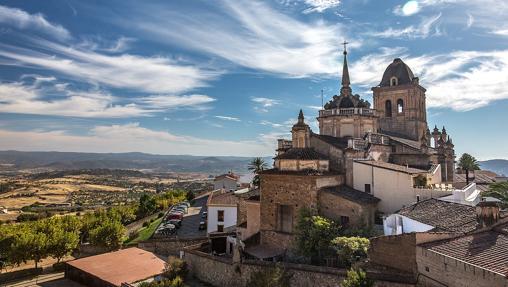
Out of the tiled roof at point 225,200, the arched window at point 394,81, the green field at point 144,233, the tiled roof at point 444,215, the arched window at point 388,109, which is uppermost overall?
the arched window at point 394,81

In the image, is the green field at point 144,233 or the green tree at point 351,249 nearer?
the green tree at point 351,249

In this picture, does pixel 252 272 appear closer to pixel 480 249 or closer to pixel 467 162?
pixel 480 249

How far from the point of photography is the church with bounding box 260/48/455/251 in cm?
2542

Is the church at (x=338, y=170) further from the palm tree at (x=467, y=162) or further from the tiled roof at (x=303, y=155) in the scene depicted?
the palm tree at (x=467, y=162)

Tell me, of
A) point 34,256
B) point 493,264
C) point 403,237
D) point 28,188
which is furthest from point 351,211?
point 28,188

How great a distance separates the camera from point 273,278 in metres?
21.0

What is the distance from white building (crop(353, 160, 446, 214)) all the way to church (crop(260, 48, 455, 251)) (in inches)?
2.7

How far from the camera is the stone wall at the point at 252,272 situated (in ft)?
55.4

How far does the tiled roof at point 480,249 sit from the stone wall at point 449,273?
187 millimetres

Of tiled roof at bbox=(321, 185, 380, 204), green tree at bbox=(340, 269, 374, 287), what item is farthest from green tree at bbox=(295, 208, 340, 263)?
green tree at bbox=(340, 269, 374, 287)

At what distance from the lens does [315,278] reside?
20.5 metres

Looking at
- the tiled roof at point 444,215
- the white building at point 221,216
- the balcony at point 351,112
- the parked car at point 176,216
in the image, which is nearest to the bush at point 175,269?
the white building at point 221,216

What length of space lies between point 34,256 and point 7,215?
166 feet

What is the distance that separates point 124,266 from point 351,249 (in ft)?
61.4
